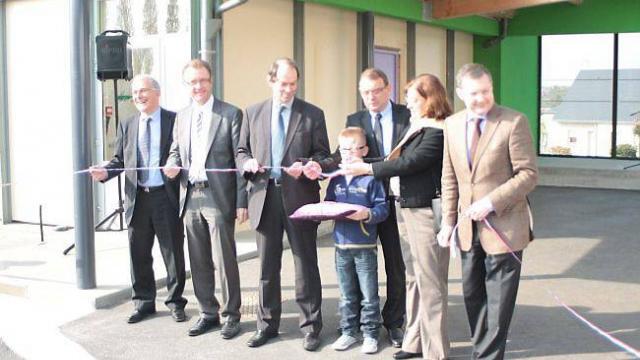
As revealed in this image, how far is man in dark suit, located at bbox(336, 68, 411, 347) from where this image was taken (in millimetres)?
4828

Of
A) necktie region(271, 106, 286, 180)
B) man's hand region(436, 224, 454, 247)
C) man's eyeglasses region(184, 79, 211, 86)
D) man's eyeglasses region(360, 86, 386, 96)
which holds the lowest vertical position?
man's hand region(436, 224, 454, 247)

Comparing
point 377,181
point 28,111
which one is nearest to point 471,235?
point 377,181

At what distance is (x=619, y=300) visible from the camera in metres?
6.03

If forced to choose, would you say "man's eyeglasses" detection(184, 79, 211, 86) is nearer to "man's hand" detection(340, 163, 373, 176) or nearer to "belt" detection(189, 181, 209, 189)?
"belt" detection(189, 181, 209, 189)

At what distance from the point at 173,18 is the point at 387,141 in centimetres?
469

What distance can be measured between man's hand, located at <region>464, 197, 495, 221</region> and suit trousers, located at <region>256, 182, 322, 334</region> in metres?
1.28

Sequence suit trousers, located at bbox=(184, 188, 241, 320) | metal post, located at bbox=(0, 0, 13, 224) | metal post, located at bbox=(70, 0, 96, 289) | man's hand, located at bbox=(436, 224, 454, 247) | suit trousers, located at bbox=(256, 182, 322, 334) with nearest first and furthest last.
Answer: man's hand, located at bbox=(436, 224, 454, 247)
suit trousers, located at bbox=(256, 182, 322, 334)
suit trousers, located at bbox=(184, 188, 241, 320)
metal post, located at bbox=(70, 0, 96, 289)
metal post, located at bbox=(0, 0, 13, 224)

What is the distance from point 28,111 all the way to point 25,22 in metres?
1.11

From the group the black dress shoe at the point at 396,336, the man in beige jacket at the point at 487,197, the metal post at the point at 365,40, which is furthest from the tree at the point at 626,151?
the man in beige jacket at the point at 487,197

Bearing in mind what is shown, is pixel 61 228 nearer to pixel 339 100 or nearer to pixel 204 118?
pixel 339 100

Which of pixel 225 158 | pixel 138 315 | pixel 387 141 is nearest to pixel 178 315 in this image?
pixel 138 315

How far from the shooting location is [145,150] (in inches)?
220

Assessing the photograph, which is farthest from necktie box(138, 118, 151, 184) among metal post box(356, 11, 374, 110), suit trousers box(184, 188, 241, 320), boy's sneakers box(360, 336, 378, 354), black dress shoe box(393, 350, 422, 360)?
metal post box(356, 11, 374, 110)

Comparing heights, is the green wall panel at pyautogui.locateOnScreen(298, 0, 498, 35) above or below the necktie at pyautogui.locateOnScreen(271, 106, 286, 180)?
above
